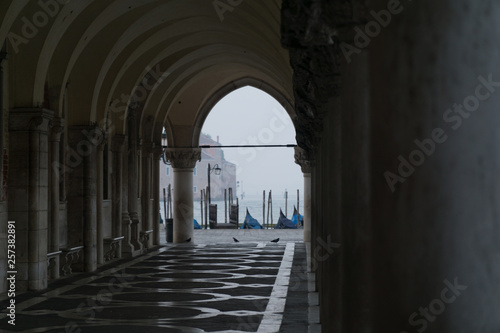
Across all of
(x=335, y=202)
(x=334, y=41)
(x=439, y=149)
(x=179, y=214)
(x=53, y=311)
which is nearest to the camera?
(x=439, y=149)

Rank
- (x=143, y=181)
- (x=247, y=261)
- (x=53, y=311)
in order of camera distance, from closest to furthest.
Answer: (x=53, y=311)
(x=247, y=261)
(x=143, y=181)

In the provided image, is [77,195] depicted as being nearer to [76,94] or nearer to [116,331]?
[76,94]

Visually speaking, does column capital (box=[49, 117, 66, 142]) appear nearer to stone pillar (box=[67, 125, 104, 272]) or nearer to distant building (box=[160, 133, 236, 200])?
stone pillar (box=[67, 125, 104, 272])

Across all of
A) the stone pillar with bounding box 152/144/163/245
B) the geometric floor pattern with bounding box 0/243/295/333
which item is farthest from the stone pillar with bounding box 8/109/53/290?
the stone pillar with bounding box 152/144/163/245

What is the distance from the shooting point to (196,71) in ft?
88.6

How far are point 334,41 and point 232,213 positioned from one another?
52413mm

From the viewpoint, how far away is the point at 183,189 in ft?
101

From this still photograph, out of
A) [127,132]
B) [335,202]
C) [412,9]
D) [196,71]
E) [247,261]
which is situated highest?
[196,71]

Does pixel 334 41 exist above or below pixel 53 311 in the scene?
above

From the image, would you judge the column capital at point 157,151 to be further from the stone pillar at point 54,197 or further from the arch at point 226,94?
the stone pillar at point 54,197

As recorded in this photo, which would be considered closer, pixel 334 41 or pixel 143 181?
pixel 334 41

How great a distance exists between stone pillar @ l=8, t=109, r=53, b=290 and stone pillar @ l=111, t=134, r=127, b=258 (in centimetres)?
717

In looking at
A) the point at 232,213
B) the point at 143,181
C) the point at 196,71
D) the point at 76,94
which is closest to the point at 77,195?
the point at 76,94

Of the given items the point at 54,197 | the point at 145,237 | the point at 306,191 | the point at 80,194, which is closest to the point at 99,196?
the point at 80,194
